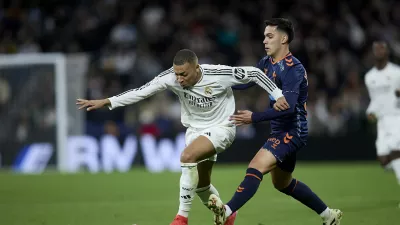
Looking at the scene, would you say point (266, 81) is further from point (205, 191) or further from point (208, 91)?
point (205, 191)

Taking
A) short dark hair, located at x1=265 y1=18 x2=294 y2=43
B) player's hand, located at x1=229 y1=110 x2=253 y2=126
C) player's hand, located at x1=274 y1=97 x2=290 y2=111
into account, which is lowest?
player's hand, located at x1=229 y1=110 x2=253 y2=126

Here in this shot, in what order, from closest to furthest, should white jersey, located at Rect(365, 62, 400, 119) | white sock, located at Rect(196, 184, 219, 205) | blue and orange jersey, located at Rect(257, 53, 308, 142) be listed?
1. blue and orange jersey, located at Rect(257, 53, 308, 142)
2. white sock, located at Rect(196, 184, 219, 205)
3. white jersey, located at Rect(365, 62, 400, 119)

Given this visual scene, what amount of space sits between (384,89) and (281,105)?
193 inches

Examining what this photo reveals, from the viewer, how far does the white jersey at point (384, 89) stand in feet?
38.9

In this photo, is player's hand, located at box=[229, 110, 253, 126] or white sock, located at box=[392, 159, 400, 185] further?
white sock, located at box=[392, 159, 400, 185]

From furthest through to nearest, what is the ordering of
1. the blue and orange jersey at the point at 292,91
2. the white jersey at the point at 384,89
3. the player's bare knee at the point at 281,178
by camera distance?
the white jersey at the point at 384,89
the player's bare knee at the point at 281,178
the blue and orange jersey at the point at 292,91

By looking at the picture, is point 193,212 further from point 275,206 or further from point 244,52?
point 244,52

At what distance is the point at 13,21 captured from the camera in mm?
22250

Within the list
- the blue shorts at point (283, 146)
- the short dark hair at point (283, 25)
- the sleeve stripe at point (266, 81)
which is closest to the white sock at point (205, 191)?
the blue shorts at point (283, 146)

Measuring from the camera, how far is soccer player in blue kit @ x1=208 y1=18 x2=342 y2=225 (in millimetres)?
7508

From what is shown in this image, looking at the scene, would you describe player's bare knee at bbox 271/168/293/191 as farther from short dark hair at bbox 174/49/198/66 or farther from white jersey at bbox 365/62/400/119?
white jersey at bbox 365/62/400/119

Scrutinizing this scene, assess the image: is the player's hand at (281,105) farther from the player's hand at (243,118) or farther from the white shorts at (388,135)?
the white shorts at (388,135)

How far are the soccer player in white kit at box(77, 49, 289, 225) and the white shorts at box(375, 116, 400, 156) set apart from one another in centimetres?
439

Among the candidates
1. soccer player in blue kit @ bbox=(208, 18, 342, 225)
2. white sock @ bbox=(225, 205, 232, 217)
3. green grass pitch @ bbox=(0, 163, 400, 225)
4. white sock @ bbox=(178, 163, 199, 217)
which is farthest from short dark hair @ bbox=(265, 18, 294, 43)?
green grass pitch @ bbox=(0, 163, 400, 225)
